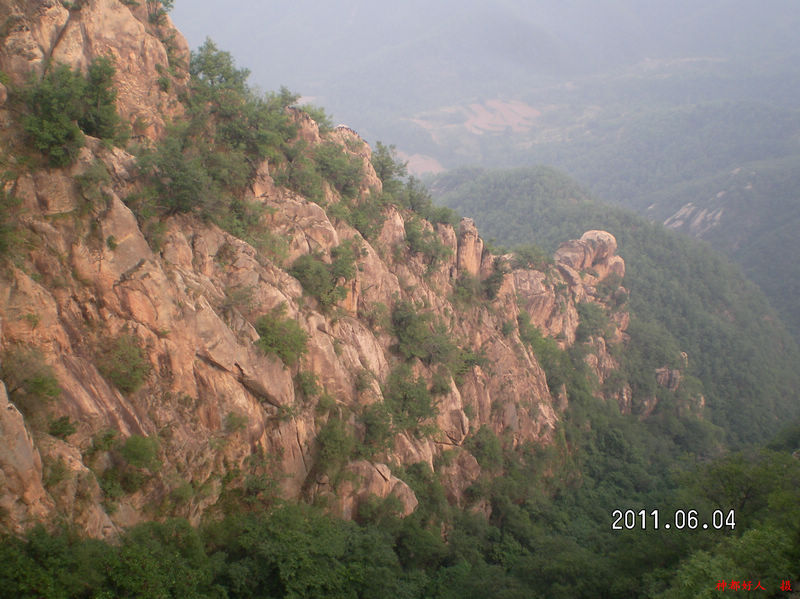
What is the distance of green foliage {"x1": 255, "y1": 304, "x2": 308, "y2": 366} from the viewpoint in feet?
65.2

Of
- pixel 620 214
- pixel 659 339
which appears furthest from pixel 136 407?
pixel 620 214

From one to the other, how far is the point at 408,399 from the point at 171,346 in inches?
572

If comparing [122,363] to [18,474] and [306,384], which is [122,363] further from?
[306,384]

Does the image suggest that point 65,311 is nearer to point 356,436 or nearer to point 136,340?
point 136,340

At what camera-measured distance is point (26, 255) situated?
13.9 meters

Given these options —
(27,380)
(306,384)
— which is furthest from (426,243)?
(27,380)

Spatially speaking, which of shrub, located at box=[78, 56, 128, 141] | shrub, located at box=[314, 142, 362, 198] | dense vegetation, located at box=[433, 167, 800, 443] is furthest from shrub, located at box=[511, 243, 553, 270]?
shrub, located at box=[78, 56, 128, 141]

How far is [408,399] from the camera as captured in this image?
27875mm

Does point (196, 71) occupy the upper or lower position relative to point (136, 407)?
upper

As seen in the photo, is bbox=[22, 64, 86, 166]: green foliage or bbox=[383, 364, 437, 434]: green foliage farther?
bbox=[383, 364, 437, 434]: green foliage

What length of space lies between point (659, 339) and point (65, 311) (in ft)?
204

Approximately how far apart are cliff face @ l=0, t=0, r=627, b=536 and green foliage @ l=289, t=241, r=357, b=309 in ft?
1.37

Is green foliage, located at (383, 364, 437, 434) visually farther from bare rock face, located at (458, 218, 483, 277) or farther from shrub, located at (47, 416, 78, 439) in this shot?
→ shrub, located at (47, 416, 78, 439)

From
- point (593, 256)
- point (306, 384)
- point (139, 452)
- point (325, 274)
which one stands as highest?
point (593, 256)
